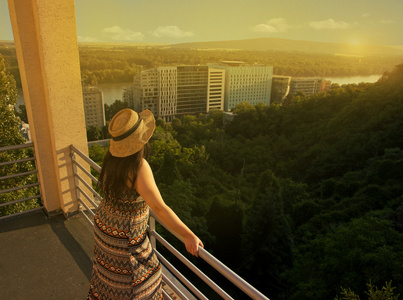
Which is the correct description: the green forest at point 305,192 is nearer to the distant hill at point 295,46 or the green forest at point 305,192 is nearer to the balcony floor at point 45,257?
the balcony floor at point 45,257

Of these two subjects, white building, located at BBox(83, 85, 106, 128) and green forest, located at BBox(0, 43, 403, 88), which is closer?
white building, located at BBox(83, 85, 106, 128)

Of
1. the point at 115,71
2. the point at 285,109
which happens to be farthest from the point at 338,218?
the point at 115,71

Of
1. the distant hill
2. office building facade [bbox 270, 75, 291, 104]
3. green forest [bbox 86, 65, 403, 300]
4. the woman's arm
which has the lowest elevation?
office building facade [bbox 270, 75, 291, 104]

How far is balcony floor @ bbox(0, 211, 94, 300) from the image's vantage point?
197cm

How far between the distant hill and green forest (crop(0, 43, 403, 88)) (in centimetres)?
170

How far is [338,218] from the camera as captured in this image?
14.5 metres

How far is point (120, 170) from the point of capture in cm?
113

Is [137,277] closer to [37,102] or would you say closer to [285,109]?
[37,102]

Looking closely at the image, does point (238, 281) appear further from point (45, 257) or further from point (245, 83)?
point (245, 83)

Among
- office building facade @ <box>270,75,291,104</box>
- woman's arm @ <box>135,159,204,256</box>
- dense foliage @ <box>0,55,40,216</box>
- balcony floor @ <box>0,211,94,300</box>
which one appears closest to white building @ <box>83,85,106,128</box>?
dense foliage @ <box>0,55,40,216</box>

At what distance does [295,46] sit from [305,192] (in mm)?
102204

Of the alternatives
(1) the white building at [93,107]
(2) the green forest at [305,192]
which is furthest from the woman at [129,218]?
(1) the white building at [93,107]

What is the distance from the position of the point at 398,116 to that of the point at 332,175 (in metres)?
7.03

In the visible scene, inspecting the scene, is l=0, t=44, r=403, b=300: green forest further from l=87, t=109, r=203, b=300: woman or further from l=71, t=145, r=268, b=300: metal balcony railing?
l=87, t=109, r=203, b=300: woman
